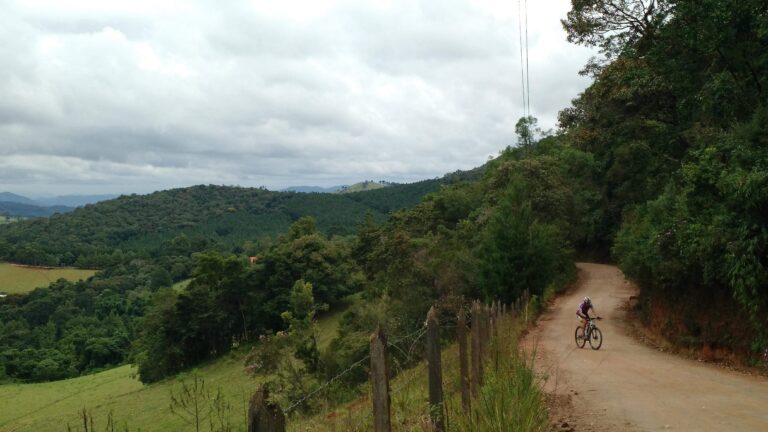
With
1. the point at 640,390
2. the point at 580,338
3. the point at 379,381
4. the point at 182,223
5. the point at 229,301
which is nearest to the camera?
the point at 379,381

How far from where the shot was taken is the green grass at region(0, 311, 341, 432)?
3569 centimetres

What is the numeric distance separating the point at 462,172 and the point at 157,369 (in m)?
124

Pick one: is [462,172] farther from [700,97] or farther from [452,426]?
[452,426]

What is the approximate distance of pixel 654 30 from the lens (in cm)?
2047

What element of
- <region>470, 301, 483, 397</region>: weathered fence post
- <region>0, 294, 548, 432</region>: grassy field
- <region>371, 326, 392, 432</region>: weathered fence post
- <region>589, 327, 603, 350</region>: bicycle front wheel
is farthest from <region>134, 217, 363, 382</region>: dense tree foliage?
<region>371, 326, 392, 432</region>: weathered fence post

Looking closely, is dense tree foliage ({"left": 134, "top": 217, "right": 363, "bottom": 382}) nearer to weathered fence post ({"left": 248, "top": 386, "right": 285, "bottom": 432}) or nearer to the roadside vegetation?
the roadside vegetation

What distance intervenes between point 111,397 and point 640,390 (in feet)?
160

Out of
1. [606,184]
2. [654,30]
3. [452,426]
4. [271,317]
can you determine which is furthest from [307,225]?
[452,426]

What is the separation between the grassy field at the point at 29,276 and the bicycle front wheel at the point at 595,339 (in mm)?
125149

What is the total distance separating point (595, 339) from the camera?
16.6 metres

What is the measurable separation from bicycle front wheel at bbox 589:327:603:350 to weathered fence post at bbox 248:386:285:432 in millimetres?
15453

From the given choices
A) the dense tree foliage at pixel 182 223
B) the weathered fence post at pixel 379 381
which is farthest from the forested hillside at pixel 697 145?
the dense tree foliage at pixel 182 223

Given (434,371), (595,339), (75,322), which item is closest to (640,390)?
(595,339)

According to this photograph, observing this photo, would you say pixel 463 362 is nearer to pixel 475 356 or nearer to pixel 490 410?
pixel 475 356
